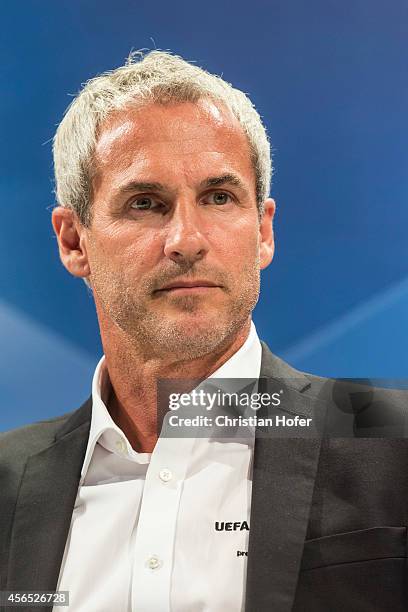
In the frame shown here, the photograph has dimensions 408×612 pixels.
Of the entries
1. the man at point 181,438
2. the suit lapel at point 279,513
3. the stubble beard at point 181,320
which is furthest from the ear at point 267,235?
the suit lapel at point 279,513

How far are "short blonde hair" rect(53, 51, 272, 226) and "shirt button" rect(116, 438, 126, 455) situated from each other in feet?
1.67

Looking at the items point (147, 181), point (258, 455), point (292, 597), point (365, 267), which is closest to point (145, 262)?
point (147, 181)

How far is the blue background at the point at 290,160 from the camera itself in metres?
1.76

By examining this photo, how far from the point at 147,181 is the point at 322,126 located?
1.67ft

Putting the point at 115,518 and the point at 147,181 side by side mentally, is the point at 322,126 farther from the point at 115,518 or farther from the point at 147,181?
the point at 115,518

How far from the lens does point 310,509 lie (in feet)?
4.45

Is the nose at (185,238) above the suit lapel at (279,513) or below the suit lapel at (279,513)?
above

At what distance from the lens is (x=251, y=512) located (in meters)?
1.38

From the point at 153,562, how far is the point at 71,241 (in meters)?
0.80

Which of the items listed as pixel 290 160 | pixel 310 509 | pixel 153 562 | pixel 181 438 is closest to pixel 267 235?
pixel 290 160

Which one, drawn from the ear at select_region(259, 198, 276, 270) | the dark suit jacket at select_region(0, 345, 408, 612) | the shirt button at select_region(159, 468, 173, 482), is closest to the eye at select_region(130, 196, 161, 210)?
the ear at select_region(259, 198, 276, 270)

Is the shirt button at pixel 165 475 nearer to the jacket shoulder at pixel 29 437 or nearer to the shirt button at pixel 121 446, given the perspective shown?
the shirt button at pixel 121 446

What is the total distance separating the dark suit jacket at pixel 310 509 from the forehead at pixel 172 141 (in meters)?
0.46

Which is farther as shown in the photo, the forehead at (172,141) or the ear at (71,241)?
the ear at (71,241)
